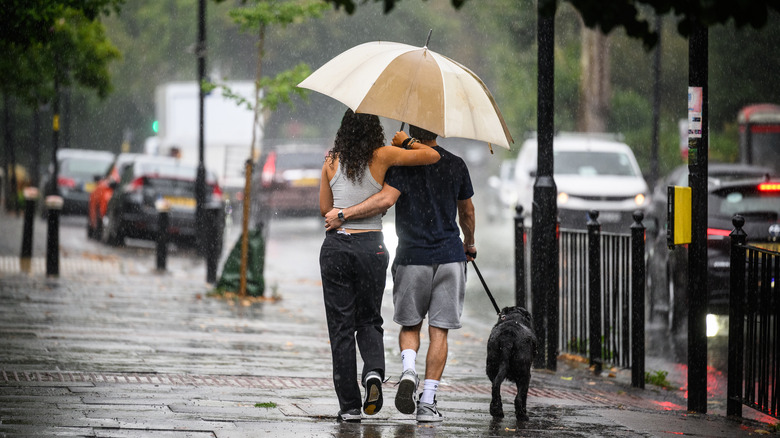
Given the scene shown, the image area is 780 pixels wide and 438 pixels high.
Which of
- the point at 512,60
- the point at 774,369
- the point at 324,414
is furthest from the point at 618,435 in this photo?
the point at 512,60

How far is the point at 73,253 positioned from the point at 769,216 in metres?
12.1

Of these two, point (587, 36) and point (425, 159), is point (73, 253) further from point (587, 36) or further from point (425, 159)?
point (587, 36)

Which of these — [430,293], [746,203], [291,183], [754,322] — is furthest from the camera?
[291,183]

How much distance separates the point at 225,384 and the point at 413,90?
7.87 feet

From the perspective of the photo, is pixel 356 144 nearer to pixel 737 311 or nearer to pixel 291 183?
pixel 737 311

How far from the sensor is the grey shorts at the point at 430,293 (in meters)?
6.66

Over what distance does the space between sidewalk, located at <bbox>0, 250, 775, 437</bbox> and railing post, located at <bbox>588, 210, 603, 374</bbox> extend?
23cm

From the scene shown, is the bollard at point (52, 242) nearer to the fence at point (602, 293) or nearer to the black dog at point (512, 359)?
the fence at point (602, 293)

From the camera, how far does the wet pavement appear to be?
245 inches

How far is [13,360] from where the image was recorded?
8047 mm

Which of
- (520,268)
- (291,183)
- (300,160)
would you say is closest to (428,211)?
(520,268)

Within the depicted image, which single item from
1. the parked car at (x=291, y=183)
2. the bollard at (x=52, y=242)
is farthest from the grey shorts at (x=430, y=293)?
the parked car at (x=291, y=183)

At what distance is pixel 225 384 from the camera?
24.7 feet

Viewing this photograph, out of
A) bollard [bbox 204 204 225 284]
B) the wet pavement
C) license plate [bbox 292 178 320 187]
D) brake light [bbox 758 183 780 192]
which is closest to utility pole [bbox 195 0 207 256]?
bollard [bbox 204 204 225 284]
